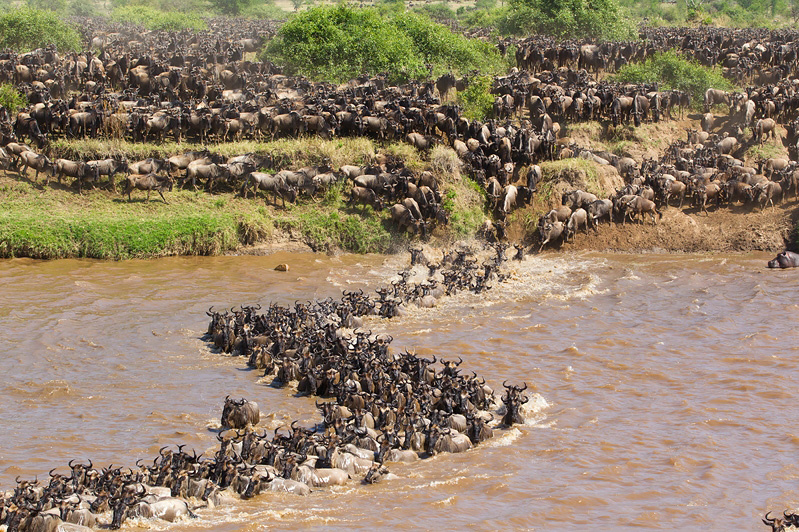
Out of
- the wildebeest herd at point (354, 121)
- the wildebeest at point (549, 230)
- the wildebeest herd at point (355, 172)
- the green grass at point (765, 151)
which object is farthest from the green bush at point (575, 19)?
the wildebeest at point (549, 230)

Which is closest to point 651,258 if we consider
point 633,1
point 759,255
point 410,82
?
point 759,255

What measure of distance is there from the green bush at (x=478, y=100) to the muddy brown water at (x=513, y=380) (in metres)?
5.96

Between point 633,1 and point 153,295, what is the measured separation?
52.6m

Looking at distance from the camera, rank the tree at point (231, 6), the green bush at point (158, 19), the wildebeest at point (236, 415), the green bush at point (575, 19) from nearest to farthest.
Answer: the wildebeest at point (236, 415), the green bush at point (575, 19), the green bush at point (158, 19), the tree at point (231, 6)

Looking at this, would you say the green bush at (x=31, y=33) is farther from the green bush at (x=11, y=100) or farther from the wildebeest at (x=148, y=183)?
the wildebeest at (x=148, y=183)

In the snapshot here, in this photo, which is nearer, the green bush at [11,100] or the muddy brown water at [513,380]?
the muddy brown water at [513,380]

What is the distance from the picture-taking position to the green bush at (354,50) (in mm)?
28391

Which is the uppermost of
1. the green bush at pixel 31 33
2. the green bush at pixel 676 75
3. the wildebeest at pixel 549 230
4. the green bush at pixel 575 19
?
the green bush at pixel 575 19

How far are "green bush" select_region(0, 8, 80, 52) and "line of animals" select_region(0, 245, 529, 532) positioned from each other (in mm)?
21569

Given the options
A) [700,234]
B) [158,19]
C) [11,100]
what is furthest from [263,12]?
[700,234]

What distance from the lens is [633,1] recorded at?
61062 millimetres

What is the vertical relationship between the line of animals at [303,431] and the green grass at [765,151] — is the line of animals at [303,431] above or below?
below

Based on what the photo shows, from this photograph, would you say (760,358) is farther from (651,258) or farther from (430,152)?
(430,152)

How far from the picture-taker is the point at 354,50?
1122 inches
